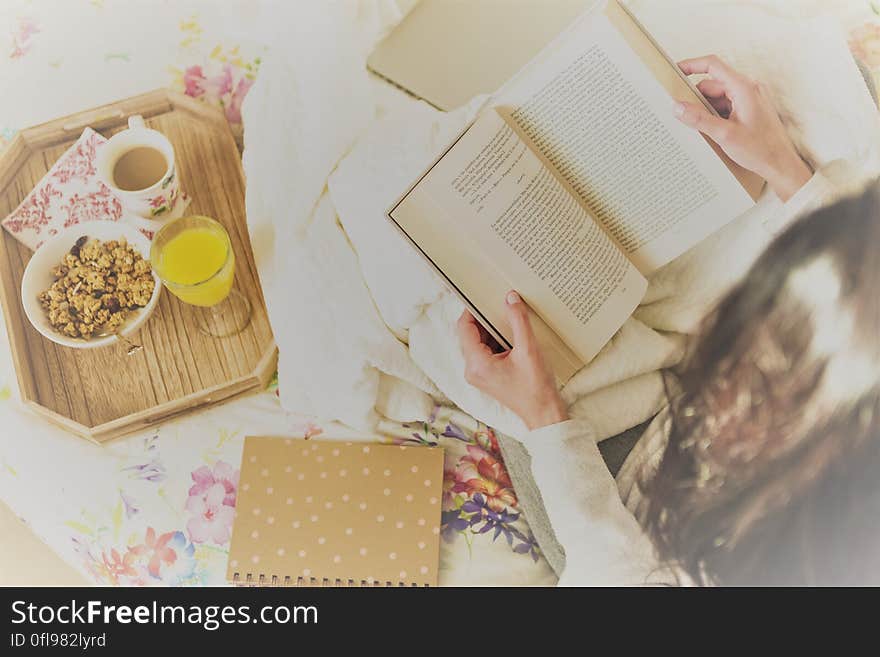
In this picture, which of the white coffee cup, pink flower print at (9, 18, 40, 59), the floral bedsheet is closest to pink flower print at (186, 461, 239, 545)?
the floral bedsheet

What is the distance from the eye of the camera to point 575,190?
717 millimetres

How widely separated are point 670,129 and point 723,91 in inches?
3.8

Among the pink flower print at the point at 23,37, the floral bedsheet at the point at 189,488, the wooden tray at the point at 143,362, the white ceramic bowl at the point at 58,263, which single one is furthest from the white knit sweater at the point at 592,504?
the pink flower print at the point at 23,37

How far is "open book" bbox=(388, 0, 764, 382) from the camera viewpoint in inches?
25.4

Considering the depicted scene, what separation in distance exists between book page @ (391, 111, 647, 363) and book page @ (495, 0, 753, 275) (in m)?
0.03

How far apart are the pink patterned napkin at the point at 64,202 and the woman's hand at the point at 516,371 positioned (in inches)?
17.7

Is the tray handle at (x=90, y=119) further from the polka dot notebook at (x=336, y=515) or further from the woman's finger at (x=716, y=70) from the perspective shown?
the woman's finger at (x=716, y=70)

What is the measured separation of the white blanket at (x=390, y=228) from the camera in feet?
2.42

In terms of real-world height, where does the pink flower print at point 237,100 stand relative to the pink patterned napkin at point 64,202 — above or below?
below

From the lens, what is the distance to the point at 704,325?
75 cm

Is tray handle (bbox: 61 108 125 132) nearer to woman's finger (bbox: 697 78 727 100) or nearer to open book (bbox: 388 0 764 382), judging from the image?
open book (bbox: 388 0 764 382)

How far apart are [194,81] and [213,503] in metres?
0.54

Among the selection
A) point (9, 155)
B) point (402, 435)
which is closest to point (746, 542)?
point (402, 435)

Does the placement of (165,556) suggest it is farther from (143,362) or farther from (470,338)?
(470,338)
